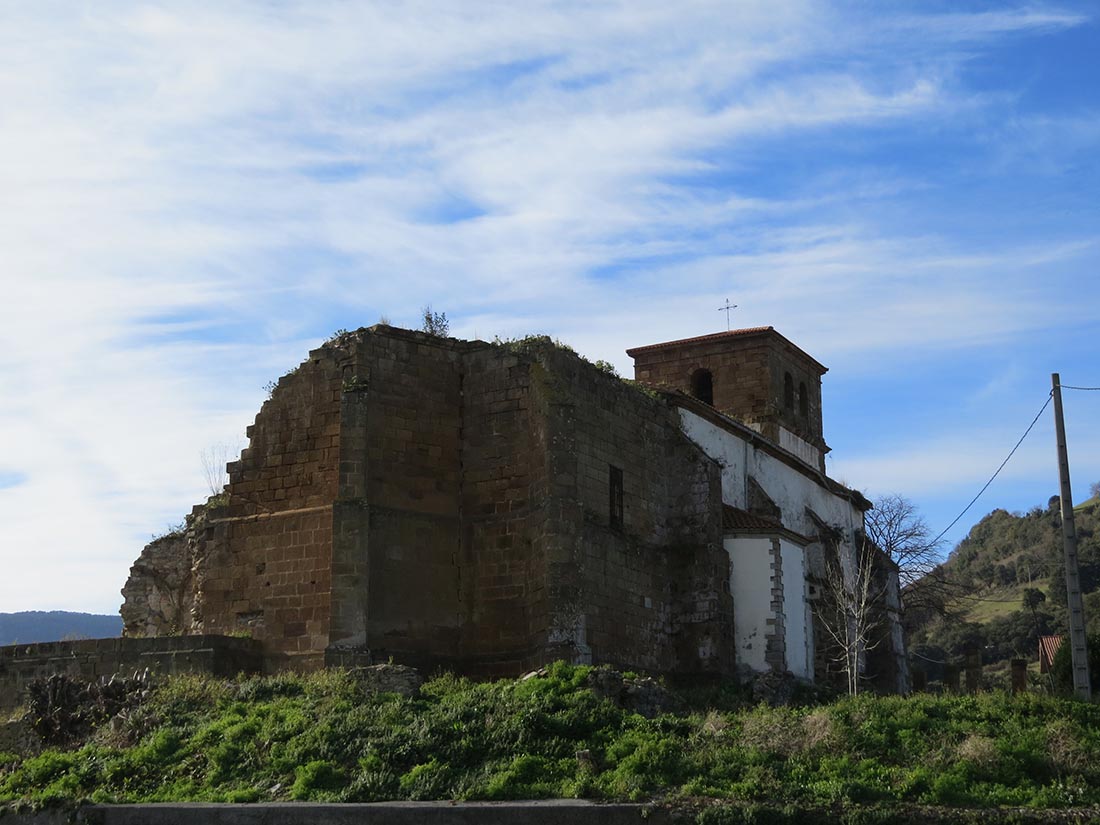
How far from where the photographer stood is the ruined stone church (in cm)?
2356

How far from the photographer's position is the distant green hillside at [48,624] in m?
118

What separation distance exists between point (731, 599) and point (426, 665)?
7211mm

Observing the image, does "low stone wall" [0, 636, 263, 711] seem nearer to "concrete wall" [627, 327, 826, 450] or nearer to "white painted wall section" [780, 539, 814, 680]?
"white painted wall section" [780, 539, 814, 680]

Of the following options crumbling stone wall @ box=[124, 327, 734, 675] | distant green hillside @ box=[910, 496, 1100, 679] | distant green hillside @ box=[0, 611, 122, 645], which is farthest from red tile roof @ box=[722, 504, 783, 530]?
distant green hillside @ box=[0, 611, 122, 645]

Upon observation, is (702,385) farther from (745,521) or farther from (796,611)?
(796,611)

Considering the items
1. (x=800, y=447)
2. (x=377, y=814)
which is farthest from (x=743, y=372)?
(x=377, y=814)

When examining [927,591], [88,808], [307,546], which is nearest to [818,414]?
[927,591]

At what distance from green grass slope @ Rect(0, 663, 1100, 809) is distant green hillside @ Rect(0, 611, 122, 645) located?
9779 centimetres

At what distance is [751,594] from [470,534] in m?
6.55

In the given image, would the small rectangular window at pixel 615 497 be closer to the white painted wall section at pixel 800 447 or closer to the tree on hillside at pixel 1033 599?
the white painted wall section at pixel 800 447

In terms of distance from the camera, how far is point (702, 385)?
39781mm

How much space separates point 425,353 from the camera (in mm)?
25328

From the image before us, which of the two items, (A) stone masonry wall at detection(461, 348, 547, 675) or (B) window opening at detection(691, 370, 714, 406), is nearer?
(A) stone masonry wall at detection(461, 348, 547, 675)

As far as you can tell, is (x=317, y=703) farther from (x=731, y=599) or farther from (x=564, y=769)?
(x=731, y=599)
